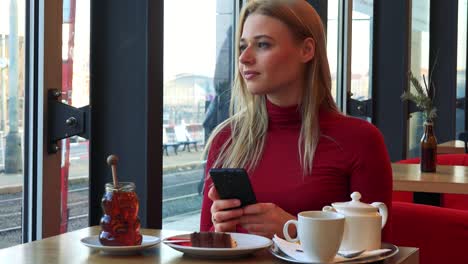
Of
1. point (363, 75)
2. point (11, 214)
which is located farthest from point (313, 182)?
point (363, 75)

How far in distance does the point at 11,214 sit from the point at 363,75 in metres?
4.13

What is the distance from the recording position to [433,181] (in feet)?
11.0

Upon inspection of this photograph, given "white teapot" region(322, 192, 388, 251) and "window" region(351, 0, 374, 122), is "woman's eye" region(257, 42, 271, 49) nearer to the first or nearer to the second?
"white teapot" region(322, 192, 388, 251)

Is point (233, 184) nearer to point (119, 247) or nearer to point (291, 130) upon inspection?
point (119, 247)

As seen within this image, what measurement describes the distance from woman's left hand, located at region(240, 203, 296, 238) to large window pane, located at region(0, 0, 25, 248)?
38.1 inches

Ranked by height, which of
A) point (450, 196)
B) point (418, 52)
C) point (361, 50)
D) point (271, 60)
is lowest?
point (450, 196)

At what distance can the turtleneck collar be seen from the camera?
2393 millimetres

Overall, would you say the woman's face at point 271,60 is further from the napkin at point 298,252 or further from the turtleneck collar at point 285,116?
the napkin at point 298,252

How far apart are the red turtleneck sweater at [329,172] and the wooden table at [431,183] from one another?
1.07 metres

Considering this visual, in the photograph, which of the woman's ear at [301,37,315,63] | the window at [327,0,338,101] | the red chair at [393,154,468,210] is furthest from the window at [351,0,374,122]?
the woman's ear at [301,37,315,63]

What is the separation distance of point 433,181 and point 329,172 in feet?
3.99

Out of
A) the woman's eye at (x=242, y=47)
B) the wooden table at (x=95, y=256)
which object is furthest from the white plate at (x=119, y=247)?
the woman's eye at (x=242, y=47)

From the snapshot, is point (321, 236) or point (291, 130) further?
point (291, 130)

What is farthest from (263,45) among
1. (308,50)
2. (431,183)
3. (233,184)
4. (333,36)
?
(333,36)
